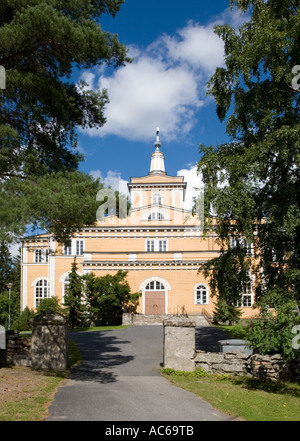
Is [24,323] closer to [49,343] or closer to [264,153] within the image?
[49,343]

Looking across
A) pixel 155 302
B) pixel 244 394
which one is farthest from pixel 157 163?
pixel 244 394

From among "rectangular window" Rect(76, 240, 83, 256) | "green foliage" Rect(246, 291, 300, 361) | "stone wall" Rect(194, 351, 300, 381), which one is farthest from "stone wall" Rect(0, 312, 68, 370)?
"rectangular window" Rect(76, 240, 83, 256)

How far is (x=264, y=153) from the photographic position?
40.5ft

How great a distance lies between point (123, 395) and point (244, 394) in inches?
113

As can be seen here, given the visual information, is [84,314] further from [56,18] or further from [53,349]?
[56,18]

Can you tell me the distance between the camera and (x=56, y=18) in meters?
9.76

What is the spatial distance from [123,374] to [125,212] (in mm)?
4839

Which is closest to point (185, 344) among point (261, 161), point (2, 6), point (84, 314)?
point (261, 161)

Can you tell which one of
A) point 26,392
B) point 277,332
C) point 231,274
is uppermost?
point 231,274

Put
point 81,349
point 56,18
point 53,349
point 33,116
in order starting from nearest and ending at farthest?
point 56,18 < point 33,116 < point 53,349 < point 81,349

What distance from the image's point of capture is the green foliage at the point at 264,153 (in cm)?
1207

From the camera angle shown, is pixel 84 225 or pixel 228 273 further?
pixel 228 273

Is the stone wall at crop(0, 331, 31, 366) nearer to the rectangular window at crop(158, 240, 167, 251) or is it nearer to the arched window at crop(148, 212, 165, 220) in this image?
the rectangular window at crop(158, 240, 167, 251)

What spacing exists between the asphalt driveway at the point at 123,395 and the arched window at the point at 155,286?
62.7ft
